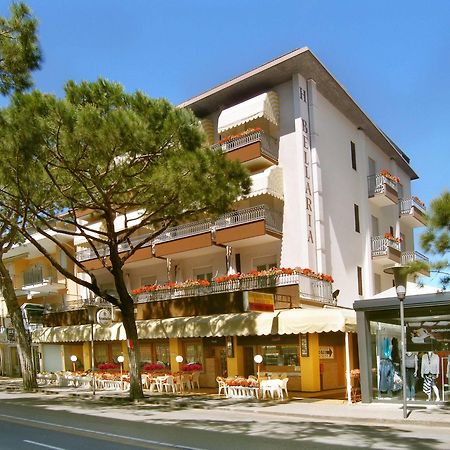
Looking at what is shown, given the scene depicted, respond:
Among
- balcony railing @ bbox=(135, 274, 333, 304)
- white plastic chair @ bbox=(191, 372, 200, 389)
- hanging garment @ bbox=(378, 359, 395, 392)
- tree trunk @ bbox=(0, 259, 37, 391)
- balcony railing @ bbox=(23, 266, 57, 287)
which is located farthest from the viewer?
balcony railing @ bbox=(23, 266, 57, 287)

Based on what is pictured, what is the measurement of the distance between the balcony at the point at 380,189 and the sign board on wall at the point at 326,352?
11091 millimetres

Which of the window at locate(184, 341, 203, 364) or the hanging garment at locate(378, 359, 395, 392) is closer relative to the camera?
the hanging garment at locate(378, 359, 395, 392)

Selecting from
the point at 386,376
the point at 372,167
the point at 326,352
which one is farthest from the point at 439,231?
the point at 372,167

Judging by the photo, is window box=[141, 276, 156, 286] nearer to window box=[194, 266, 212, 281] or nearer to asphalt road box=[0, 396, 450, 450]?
window box=[194, 266, 212, 281]

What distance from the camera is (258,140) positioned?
86.4 feet

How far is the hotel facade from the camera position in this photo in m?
23.9

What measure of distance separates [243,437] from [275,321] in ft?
30.3

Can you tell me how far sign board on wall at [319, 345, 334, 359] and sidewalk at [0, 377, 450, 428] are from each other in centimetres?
257

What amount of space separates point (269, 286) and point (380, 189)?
1080 centimetres

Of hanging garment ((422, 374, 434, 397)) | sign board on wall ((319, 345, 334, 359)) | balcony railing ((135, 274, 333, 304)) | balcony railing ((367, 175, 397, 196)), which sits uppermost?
Answer: balcony railing ((367, 175, 397, 196))

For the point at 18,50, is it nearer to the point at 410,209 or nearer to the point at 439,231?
the point at 439,231

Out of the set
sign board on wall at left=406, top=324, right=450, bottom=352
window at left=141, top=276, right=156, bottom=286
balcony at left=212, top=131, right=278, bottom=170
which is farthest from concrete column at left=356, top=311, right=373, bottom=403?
window at left=141, top=276, right=156, bottom=286

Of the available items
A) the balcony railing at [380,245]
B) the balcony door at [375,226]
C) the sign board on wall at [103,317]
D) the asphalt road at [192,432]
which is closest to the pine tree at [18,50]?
the asphalt road at [192,432]

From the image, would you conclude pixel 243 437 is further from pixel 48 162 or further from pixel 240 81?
pixel 240 81
